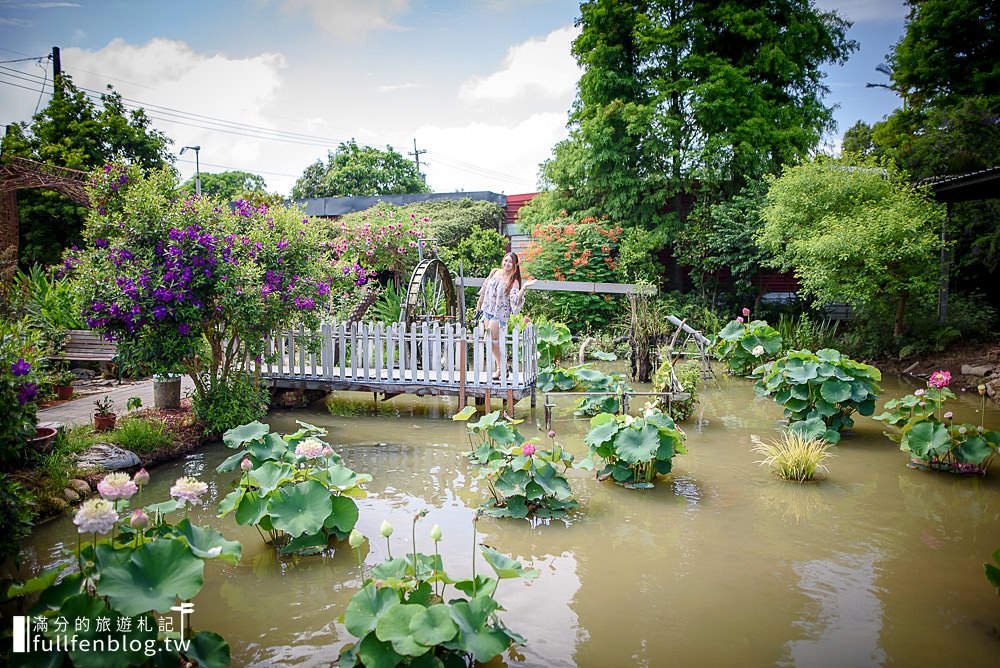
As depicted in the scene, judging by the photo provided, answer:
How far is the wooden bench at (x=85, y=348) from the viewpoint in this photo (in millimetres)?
8969

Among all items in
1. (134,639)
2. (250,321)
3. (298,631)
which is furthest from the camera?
(250,321)

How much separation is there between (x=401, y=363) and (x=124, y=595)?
5765mm

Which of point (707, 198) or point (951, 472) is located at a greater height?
point (707, 198)

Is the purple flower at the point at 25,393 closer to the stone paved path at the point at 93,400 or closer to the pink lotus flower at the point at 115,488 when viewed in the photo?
the pink lotus flower at the point at 115,488

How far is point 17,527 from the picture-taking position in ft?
11.3

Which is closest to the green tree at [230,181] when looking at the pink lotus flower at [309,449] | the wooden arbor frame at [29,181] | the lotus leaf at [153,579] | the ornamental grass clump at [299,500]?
the wooden arbor frame at [29,181]

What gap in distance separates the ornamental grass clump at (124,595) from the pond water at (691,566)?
594mm

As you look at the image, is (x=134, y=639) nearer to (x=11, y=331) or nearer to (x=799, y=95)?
(x=11, y=331)

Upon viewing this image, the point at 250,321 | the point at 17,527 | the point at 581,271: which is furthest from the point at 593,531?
the point at 581,271

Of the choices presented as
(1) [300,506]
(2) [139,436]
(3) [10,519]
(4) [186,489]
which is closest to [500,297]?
(2) [139,436]

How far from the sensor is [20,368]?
3734mm

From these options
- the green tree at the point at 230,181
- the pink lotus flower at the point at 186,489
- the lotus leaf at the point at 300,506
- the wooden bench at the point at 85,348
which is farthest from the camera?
the green tree at the point at 230,181

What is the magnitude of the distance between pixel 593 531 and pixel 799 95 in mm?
14335

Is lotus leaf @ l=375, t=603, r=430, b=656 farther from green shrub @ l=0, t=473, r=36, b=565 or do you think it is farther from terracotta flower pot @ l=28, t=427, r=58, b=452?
terracotta flower pot @ l=28, t=427, r=58, b=452
